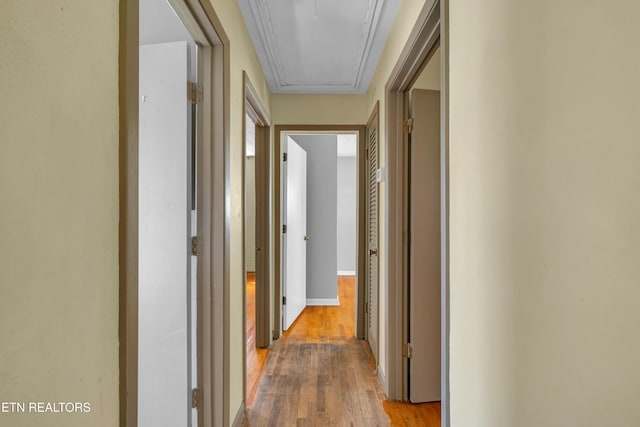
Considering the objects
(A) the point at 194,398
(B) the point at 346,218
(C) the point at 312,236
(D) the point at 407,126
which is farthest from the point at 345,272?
(A) the point at 194,398

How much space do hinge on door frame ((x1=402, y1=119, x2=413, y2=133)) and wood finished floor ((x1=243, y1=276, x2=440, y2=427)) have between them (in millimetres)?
1806

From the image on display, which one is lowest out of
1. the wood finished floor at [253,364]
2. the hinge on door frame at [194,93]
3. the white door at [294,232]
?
the wood finished floor at [253,364]

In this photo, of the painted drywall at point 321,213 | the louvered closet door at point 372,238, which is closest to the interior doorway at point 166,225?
the louvered closet door at point 372,238

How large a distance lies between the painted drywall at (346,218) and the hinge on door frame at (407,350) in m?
4.86

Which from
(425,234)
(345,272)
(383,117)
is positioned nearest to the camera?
(425,234)

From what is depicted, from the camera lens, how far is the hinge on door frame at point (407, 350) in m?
2.31

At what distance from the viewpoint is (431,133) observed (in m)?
2.27

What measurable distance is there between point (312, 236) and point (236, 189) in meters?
2.69

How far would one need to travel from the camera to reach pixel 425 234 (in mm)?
2277

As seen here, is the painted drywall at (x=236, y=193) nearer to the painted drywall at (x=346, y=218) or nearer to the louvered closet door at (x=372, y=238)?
the louvered closet door at (x=372, y=238)

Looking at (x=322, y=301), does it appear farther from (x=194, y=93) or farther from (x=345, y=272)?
(x=194, y=93)
